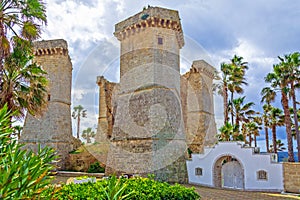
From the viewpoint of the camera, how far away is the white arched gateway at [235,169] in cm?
1345

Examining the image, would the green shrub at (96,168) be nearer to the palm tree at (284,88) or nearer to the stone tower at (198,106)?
A: the stone tower at (198,106)

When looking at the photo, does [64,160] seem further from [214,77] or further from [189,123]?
[214,77]

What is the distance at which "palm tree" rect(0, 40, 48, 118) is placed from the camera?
10.4m

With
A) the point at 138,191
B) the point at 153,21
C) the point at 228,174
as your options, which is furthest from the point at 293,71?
the point at 138,191

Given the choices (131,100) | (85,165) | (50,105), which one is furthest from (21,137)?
(131,100)

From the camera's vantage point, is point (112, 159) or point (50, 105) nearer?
point (112, 159)

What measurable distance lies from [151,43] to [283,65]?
9.25 meters

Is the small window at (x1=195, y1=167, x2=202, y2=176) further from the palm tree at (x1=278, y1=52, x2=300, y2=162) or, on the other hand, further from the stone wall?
the palm tree at (x1=278, y1=52, x2=300, y2=162)

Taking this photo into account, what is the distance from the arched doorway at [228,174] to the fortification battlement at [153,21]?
951 cm

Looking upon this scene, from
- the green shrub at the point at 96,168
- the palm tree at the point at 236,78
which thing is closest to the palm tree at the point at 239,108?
the palm tree at the point at 236,78

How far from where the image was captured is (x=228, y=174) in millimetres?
16547

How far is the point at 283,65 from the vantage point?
17344mm

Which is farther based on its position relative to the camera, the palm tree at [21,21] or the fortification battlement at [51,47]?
the fortification battlement at [51,47]

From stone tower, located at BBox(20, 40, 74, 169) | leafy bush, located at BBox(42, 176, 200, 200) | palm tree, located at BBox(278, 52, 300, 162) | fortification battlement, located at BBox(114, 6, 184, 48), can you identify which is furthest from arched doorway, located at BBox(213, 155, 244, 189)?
stone tower, located at BBox(20, 40, 74, 169)
